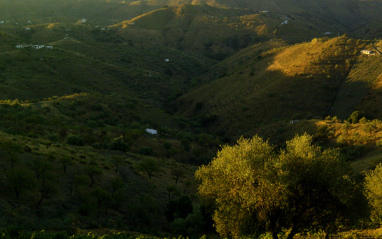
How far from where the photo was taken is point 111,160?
1272 inches

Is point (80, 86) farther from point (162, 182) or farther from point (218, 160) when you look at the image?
point (218, 160)

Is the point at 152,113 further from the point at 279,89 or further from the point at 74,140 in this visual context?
the point at 74,140

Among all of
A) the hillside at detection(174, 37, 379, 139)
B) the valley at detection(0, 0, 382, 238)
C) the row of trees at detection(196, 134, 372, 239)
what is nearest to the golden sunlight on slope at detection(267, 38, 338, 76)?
the hillside at detection(174, 37, 379, 139)

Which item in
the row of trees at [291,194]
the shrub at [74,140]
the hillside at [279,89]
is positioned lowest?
the hillside at [279,89]

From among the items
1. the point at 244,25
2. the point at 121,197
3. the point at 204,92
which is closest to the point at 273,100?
the point at 204,92

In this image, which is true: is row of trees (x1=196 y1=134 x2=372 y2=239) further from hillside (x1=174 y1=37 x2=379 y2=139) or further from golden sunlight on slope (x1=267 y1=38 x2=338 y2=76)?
golden sunlight on slope (x1=267 y1=38 x2=338 y2=76)

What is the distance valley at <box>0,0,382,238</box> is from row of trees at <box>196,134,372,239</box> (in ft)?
6.36

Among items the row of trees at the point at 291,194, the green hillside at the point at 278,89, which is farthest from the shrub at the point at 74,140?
the green hillside at the point at 278,89

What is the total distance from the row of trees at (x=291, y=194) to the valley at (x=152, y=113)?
194 centimetres

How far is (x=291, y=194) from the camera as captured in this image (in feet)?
48.9

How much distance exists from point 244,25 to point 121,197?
422 ft

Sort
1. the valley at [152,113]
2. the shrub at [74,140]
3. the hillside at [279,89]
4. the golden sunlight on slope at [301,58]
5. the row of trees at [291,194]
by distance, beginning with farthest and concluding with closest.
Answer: the golden sunlight on slope at [301,58]
the hillside at [279,89]
the shrub at [74,140]
the valley at [152,113]
the row of trees at [291,194]

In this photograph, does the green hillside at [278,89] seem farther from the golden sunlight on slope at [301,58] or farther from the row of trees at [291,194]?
the row of trees at [291,194]

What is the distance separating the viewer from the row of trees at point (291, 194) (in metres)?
14.9
